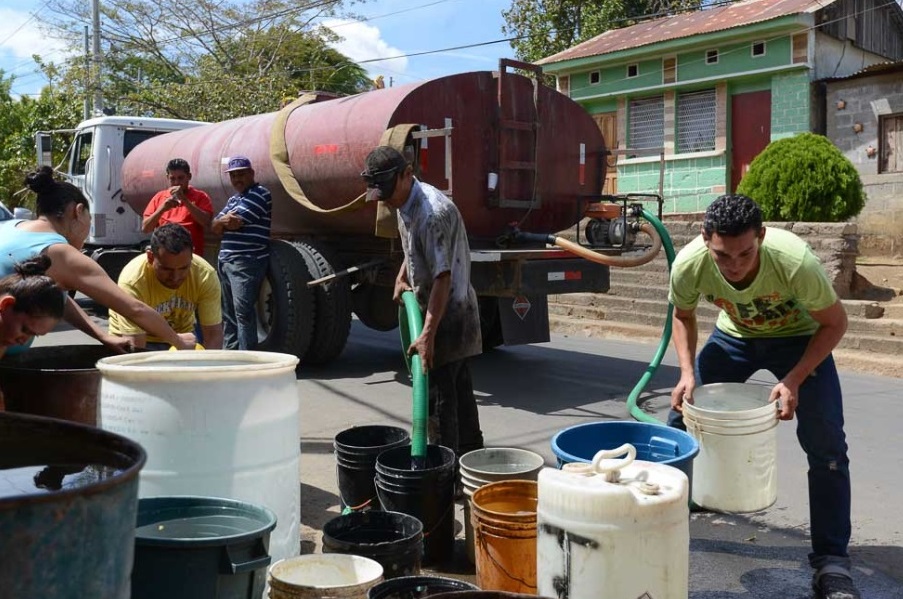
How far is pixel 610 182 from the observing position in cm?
2006

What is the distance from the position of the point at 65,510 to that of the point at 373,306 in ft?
24.6

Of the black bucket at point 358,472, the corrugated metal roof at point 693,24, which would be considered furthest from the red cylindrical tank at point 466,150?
the corrugated metal roof at point 693,24

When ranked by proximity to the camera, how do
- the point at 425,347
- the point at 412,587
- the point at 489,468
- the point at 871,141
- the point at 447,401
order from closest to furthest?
the point at 412,587, the point at 489,468, the point at 425,347, the point at 447,401, the point at 871,141

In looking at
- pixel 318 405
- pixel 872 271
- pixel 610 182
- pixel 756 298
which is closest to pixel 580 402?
pixel 318 405

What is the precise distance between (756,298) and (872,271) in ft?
31.7

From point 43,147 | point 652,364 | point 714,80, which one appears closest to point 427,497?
point 652,364

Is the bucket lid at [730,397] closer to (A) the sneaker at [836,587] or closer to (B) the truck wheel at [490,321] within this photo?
(A) the sneaker at [836,587]

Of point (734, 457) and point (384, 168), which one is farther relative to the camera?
point (384, 168)

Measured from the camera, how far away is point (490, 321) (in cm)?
927

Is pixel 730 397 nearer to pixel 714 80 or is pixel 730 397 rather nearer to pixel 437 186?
pixel 437 186

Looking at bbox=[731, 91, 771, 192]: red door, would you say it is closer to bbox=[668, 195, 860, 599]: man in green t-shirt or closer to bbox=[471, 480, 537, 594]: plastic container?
bbox=[668, 195, 860, 599]: man in green t-shirt

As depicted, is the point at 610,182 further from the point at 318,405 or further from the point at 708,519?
the point at 708,519

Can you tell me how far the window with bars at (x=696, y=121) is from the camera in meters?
18.7

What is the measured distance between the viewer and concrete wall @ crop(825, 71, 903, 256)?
15133mm
